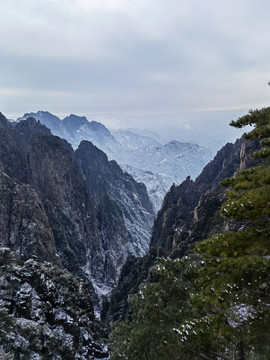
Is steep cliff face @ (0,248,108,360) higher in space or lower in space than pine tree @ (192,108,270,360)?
lower

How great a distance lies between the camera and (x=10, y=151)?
161375 mm

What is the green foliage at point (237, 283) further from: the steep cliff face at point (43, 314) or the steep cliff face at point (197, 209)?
the steep cliff face at point (43, 314)

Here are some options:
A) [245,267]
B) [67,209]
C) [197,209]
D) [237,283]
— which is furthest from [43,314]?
[67,209]

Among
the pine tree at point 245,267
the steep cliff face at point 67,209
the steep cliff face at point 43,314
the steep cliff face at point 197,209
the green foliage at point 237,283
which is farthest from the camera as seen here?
the steep cliff face at point 67,209

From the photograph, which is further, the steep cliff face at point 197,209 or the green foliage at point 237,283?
the steep cliff face at point 197,209

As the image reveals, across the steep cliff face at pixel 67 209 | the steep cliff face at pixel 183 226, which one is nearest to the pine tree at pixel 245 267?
the steep cliff face at pixel 183 226

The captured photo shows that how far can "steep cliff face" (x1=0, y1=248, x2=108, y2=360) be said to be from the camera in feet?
85.3

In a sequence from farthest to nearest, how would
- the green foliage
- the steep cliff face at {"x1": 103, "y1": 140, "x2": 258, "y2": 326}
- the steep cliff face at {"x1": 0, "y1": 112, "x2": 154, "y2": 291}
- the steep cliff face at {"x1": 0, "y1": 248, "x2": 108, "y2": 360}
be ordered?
the steep cliff face at {"x1": 0, "y1": 112, "x2": 154, "y2": 291} < the steep cliff face at {"x1": 103, "y1": 140, "x2": 258, "y2": 326} < the steep cliff face at {"x1": 0, "y1": 248, "x2": 108, "y2": 360} < the green foliage

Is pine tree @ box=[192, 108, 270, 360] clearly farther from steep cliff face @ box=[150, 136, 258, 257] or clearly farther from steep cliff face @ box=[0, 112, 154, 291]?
steep cliff face @ box=[0, 112, 154, 291]

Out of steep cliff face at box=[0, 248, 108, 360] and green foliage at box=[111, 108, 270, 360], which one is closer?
green foliage at box=[111, 108, 270, 360]

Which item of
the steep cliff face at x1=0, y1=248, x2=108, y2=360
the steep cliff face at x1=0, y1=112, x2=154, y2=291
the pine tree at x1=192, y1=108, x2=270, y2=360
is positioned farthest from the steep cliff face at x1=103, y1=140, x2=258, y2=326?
the steep cliff face at x1=0, y1=112, x2=154, y2=291

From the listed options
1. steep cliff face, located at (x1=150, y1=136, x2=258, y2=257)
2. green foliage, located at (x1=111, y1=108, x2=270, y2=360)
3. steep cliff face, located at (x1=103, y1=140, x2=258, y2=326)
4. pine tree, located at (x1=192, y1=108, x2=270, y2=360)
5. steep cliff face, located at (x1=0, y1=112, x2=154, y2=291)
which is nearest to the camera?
pine tree, located at (x1=192, y1=108, x2=270, y2=360)

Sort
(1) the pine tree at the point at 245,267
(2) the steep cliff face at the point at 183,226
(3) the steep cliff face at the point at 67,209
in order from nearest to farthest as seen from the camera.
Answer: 1. (1) the pine tree at the point at 245,267
2. (2) the steep cliff face at the point at 183,226
3. (3) the steep cliff face at the point at 67,209

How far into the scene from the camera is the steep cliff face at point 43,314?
26.0 m
